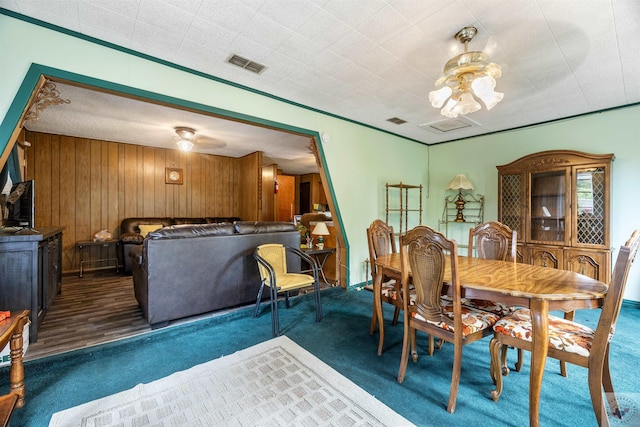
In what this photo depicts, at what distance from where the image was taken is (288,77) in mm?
2826

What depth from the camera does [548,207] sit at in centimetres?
387

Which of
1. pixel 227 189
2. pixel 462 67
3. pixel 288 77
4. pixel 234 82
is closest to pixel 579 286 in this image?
pixel 462 67

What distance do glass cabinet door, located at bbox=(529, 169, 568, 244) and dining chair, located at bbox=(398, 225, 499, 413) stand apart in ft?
9.05

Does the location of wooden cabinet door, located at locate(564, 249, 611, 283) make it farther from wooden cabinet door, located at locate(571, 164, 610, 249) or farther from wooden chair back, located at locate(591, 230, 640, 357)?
wooden chair back, located at locate(591, 230, 640, 357)

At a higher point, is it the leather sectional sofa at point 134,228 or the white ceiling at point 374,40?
the white ceiling at point 374,40

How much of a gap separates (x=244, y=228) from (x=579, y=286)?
2.90 metres

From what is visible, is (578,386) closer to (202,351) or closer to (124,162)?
(202,351)

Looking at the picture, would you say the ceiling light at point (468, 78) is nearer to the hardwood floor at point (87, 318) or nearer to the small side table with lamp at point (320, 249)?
the small side table with lamp at point (320, 249)

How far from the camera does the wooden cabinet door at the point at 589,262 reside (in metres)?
3.36

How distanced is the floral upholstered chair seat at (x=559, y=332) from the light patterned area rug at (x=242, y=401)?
0.85 m

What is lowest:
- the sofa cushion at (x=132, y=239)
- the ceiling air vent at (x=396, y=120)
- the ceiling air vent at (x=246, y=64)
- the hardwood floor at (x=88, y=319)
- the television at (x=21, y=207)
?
the hardwood floor at (x=88, y=319)

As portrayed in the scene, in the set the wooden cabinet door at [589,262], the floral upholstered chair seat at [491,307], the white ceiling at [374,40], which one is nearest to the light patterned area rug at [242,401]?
the floral upholstered chair seat at [491,307]

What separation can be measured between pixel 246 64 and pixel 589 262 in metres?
4.67

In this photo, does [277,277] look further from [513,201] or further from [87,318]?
[513,201]
